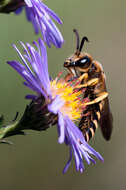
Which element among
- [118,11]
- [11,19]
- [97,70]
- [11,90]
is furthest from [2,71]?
[118,11]

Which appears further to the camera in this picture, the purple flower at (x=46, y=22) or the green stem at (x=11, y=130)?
the green stem at (x=11, y=130)

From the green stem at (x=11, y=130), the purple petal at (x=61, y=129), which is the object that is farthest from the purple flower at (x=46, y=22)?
the green stem at (x=11, y=130)

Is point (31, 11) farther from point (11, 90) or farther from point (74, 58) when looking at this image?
point (11, 90)

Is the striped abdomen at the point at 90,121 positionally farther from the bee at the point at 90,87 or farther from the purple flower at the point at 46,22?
the purple flower at the point at 46,22

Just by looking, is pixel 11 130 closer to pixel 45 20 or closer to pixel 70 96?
pixel 70 96

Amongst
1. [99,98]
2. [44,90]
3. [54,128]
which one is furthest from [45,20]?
[54,128]

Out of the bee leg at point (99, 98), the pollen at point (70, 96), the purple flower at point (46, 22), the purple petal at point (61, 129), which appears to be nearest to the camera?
the purple petal at point (61, 129)
